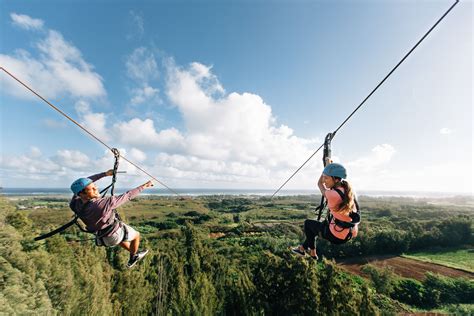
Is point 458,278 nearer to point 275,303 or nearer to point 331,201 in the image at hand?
point 275,303

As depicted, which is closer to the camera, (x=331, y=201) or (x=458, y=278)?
(x=331, y=201)

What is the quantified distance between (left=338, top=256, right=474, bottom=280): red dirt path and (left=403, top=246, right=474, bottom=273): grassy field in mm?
2763

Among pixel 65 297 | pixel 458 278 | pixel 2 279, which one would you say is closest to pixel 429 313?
pixel 458 278

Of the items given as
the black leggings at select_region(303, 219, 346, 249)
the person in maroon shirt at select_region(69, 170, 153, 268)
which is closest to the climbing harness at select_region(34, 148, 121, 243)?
the person in maroon shirt at select_region(69, 170, 153, 268)

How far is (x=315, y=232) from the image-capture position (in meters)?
5.44

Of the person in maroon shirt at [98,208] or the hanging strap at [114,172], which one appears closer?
the person in maroon shirt at [98,208]

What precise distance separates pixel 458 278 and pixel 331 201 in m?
Result: 68.4

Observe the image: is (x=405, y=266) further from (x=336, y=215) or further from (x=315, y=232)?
(x=336, y=215)

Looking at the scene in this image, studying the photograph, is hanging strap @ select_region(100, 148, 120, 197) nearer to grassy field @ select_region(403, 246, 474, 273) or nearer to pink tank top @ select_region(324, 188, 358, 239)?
pink tank top @ select_region(324, 188, 358, 239)

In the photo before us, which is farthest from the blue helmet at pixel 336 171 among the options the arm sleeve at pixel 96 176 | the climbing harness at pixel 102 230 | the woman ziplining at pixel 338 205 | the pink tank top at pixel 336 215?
the arm sleeve at pixel 96 176

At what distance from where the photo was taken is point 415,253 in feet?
222

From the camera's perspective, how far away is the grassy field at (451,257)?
2333 inches

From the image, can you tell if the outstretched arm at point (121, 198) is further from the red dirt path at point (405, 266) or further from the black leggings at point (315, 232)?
the red dirt path at point (405, 266)

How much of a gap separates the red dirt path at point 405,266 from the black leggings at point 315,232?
188 ft
